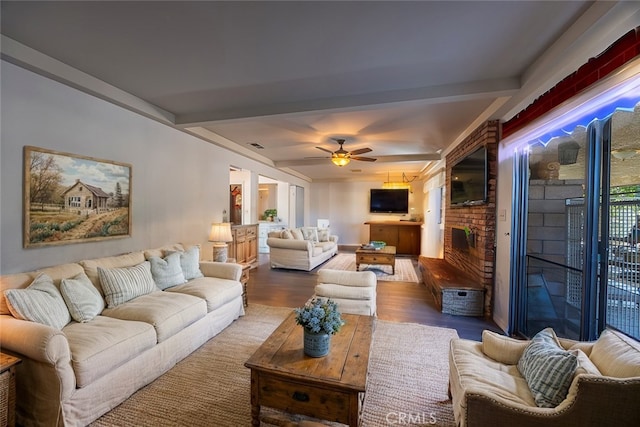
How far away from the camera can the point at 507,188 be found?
10.3 ft

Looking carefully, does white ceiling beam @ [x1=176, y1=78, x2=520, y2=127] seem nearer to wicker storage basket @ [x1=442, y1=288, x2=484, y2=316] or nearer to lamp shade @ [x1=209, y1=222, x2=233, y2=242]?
lamp shade @ [x1=209, y1=222, x2=233, y2=242]

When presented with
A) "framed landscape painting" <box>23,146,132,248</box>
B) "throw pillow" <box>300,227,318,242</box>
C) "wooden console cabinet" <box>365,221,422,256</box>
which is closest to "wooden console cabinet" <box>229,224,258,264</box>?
"throw pillow" <box>300,227,318,242</box>

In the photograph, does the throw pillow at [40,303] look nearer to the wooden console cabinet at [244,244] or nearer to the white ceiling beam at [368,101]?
the white ceiling beam at [368,101]

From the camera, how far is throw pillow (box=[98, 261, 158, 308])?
240cm

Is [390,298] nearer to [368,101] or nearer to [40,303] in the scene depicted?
[368,101]

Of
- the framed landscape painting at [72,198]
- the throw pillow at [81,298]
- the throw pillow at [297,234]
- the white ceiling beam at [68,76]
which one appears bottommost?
the throw pillow at [81,298]

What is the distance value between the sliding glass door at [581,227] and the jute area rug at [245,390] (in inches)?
42.7

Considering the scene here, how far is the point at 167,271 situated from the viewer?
2.98 m

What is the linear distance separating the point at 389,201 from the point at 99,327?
28.2 ft

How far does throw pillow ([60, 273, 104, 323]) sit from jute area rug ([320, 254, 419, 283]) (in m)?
4.36

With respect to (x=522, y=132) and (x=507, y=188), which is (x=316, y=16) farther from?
(x=507, y=188)

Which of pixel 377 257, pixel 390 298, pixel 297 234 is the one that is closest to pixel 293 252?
pixel 297 234

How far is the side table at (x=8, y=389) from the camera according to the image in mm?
1554

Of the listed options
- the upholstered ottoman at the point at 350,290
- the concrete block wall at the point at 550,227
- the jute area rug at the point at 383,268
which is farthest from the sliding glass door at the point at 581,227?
the jute area rug at the point at 383,268
